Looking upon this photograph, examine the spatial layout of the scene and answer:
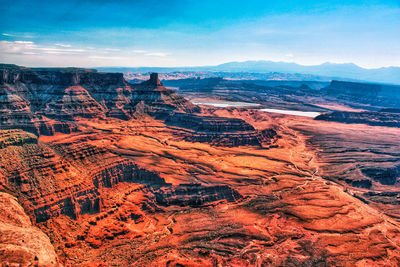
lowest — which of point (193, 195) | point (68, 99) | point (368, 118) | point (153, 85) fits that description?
point (193, 195)

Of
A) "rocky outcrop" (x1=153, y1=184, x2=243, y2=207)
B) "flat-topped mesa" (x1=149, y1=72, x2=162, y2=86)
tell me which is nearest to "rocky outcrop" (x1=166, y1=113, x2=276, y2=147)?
"flat-topped mesa" (x1=149, y1=72, x2=162, y2=86)

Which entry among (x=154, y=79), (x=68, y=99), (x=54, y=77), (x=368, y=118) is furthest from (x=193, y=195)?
(x=368, y=118)

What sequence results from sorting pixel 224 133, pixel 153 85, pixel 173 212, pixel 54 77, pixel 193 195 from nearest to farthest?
pixel 173 212
pixel 193 195
pixel 224 133
pixel 54 77
pixel 153 85

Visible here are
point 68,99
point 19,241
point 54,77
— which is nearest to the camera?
point 19,241

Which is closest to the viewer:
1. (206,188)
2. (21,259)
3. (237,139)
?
(21,259)

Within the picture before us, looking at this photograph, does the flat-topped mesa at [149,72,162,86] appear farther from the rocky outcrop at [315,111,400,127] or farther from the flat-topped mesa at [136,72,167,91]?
the rocky outcrop at [315,111,400,127]

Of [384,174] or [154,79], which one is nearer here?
[384,174]

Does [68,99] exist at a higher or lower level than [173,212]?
higher

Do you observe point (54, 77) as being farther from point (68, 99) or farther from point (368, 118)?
point (368, 118)

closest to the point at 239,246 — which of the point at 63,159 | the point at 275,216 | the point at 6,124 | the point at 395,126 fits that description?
the point at 275,216

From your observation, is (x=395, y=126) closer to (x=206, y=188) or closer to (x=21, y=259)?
(x=206, y=188)
